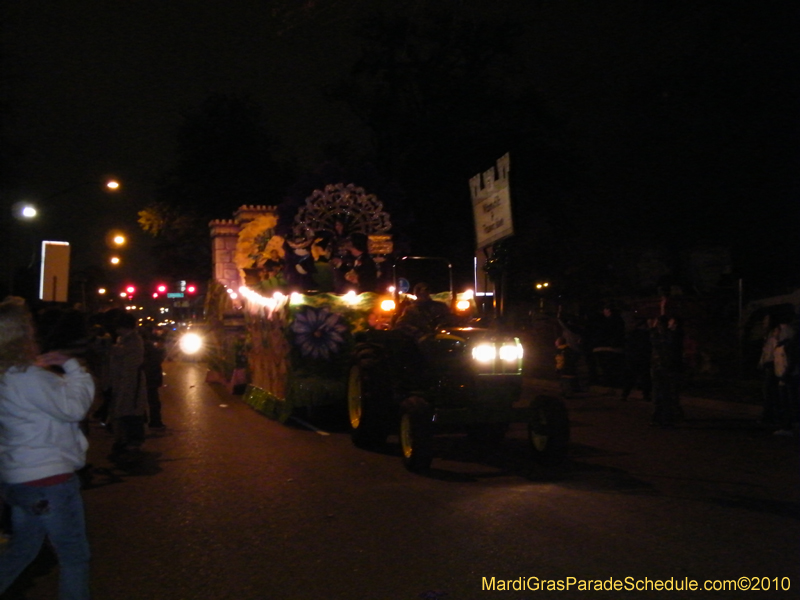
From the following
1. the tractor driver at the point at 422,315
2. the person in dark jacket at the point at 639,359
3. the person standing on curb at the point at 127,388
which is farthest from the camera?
the person in dark jacket at the point at 639,359

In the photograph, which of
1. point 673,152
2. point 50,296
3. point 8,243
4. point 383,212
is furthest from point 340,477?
point 8,243

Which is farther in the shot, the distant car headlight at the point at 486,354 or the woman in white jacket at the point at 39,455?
the distant car headlight at the point at 486,354

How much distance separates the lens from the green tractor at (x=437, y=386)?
349 inches

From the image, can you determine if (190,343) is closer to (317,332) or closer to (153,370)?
(153,370)

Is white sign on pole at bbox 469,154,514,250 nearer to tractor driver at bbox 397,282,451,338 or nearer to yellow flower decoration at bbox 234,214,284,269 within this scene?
tractor driver at bbox 397,282,451,338

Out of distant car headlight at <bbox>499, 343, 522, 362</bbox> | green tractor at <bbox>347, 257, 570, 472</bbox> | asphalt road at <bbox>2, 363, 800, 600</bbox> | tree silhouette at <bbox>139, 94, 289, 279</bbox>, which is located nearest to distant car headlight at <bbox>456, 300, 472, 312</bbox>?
green tractor at <bbox>347, 257, 570, 472</bbox>

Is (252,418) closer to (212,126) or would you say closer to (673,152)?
(673,152)

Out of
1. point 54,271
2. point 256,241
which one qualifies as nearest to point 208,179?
point 54,271

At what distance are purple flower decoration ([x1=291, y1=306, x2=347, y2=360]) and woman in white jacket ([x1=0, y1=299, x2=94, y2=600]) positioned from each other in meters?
7.64

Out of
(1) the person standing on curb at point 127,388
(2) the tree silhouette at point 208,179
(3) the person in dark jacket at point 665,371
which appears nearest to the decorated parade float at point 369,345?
(3) the person in dark jacket at point 665,371

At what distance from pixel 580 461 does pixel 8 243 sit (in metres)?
21.8

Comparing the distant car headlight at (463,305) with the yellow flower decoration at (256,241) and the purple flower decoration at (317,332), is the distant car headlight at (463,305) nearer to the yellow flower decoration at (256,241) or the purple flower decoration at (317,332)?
the purple flower decoration at (317,332)

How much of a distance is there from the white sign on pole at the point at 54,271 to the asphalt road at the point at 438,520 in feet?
29.8

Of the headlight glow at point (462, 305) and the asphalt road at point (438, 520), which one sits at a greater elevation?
the headlight glow at point (462, 305)
